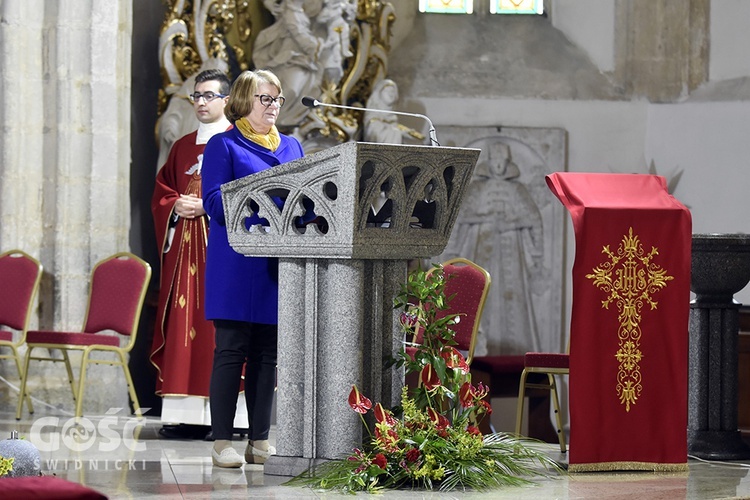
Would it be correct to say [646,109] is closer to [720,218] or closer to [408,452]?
[720,218]

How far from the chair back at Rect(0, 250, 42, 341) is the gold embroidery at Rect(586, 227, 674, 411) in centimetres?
401

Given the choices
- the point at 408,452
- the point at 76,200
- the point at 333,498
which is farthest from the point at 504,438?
the point at 76,200

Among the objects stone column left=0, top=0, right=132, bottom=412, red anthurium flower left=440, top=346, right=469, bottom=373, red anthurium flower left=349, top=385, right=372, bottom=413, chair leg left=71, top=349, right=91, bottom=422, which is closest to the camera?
red anthurium flower left=349, top=385, right=372, bottom=413

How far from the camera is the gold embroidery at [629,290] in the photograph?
5.25 metres

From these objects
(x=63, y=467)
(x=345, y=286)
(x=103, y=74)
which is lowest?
(x=63, y=467)

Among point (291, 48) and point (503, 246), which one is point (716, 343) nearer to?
point (291, 48)

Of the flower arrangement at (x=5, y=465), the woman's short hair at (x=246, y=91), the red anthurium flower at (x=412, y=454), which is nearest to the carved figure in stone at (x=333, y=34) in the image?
the woman's short hair at (x=246, y=91)

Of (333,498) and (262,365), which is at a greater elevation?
(262,365)

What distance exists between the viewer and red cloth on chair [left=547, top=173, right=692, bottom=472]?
5211 mm

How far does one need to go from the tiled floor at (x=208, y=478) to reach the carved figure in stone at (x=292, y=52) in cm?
324

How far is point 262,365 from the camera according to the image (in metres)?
5.27

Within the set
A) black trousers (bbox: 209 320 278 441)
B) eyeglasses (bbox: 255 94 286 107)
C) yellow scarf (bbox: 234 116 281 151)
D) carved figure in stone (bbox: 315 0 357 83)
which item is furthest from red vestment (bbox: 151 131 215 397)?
carved figure in stone (bbox: 315 0 357 83)

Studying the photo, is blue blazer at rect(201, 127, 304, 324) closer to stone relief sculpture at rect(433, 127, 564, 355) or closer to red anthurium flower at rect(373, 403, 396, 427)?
red anthurium flower at rect(373, 403, 396, 427)

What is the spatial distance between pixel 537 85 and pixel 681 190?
1460 millimetres
